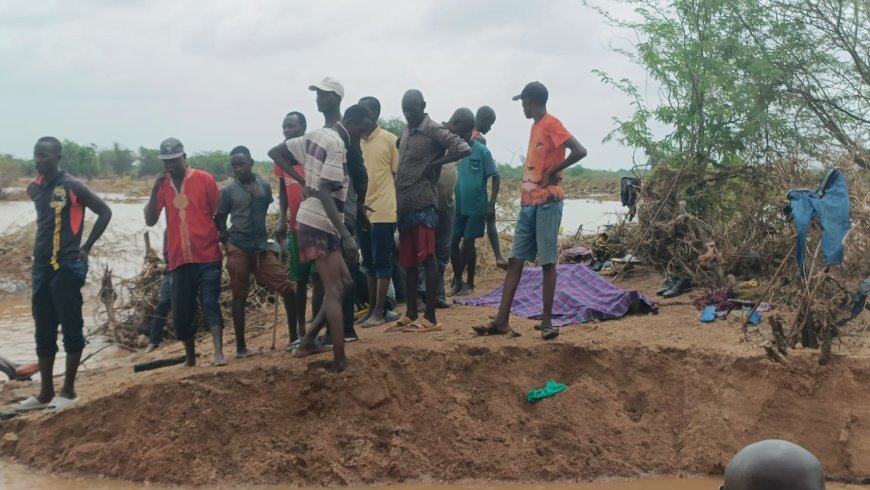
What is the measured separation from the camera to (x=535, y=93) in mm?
5891

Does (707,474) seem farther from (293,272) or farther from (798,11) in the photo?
(798,11)

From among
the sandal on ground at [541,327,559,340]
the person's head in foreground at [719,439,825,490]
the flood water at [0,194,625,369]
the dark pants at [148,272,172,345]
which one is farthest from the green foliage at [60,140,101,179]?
the person's head in foreground at [719,439,825,490]

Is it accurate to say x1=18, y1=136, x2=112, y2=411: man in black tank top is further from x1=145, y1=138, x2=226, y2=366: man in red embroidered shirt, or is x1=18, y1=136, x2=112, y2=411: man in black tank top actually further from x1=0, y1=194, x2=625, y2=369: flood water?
x1=0, y1=194, x2=625, y2=369: flood water

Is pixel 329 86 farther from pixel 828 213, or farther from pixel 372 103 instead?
pixel 828 213

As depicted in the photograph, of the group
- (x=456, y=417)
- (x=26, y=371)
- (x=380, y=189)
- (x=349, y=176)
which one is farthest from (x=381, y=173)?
(x=26, y=371)

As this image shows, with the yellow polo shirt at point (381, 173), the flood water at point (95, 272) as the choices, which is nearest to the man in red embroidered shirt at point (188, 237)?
the yellow polo shirt at point (381, 173)

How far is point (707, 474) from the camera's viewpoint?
5297 millimetres

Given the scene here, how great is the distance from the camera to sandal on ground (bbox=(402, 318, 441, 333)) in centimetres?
622

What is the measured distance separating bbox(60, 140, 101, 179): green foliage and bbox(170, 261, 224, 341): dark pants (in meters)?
33.1

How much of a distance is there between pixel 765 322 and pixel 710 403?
1310 mm

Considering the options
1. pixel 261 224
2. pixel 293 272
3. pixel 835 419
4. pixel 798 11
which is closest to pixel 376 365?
pixel 293 272

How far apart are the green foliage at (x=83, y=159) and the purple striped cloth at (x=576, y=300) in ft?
107

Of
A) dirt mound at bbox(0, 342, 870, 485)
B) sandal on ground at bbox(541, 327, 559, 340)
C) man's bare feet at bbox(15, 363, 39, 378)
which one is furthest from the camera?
man's bare feet at bbox(15, 363, 39, 378)

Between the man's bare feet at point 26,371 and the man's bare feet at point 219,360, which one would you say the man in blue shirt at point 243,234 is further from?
the man's bare feet at point 26,371
